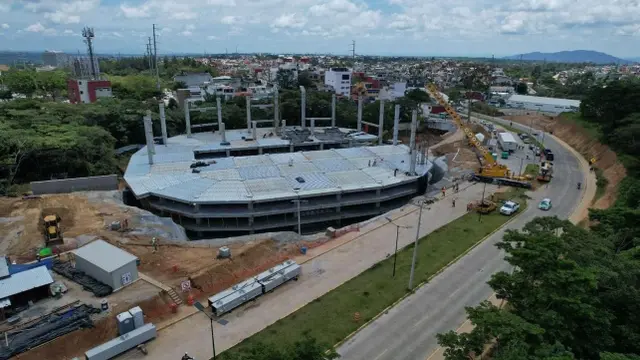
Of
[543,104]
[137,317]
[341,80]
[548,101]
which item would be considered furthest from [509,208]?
[341,80]

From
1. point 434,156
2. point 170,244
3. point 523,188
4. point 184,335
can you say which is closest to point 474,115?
point 434,156

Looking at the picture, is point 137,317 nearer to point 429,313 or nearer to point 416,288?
point 429,313

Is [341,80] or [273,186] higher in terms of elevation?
[341,80]

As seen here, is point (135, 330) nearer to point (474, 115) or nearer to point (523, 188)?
point (523, 188)

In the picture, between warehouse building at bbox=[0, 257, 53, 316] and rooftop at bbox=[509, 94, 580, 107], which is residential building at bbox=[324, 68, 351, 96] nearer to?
rooftop at bbox=[509, 94, 580, 107]

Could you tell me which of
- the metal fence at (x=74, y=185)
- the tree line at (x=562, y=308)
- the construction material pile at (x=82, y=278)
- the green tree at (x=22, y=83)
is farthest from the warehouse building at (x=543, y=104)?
the green tree at (x=22, y=83)
